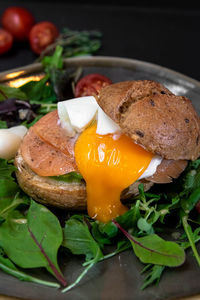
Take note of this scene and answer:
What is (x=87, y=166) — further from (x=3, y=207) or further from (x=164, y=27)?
(x=164, y=27)

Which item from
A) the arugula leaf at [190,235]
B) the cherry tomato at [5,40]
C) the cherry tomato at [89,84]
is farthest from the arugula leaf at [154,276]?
the cherry tomato at [5,40]

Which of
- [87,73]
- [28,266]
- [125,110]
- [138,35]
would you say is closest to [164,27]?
[138,35]

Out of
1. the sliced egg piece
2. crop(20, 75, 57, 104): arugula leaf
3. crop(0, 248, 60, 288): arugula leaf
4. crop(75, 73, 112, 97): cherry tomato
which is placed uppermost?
the sliced egg piece

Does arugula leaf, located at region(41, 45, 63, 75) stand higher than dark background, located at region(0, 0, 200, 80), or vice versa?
arugula leaf, located at region(41, 45, 63, 75)

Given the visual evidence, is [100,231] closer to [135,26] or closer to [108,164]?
[108,164]

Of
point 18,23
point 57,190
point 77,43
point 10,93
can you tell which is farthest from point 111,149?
point 18,23

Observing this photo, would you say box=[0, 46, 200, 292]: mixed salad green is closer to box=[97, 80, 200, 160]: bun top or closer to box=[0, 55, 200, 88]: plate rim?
box=[97, 80, 200, 160]: bun top

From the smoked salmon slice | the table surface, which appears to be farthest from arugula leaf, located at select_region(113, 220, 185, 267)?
the table surface
